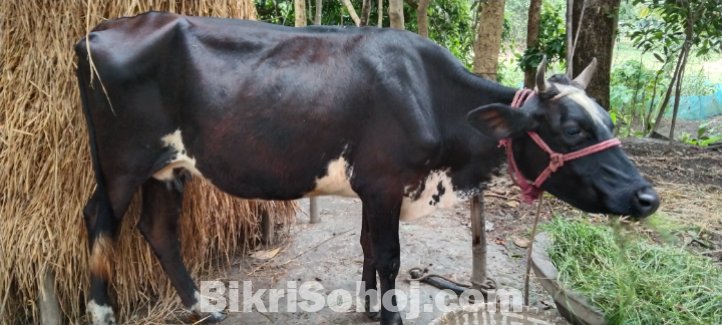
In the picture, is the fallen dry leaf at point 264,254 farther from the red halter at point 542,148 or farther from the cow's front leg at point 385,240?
the red halter at point 542,148

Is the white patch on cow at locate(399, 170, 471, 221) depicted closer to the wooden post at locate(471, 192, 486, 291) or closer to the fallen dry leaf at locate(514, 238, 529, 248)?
the wooden post at locate(471, 192, 486, 291)

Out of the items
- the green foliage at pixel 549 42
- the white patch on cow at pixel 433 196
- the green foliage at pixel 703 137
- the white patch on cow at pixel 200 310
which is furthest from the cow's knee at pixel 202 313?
the green foliage at pixel 703 137

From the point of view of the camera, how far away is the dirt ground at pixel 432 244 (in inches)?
149

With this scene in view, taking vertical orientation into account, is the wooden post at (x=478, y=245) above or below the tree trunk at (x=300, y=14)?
below

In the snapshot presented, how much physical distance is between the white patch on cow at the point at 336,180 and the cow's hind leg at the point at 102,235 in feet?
3.27

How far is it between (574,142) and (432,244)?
81.0 inches

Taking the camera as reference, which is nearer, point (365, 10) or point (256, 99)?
point (256, 99)

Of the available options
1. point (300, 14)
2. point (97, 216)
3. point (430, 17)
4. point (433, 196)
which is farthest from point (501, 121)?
point (430, 17)

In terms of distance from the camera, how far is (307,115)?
9.62 feet

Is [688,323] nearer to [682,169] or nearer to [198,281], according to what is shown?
[198,281]

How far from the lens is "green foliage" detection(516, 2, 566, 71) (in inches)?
248

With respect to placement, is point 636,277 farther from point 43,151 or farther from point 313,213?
point 43,151

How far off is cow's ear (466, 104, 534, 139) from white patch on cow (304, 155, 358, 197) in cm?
69

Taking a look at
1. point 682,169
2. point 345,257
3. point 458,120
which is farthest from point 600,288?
point 682,169
